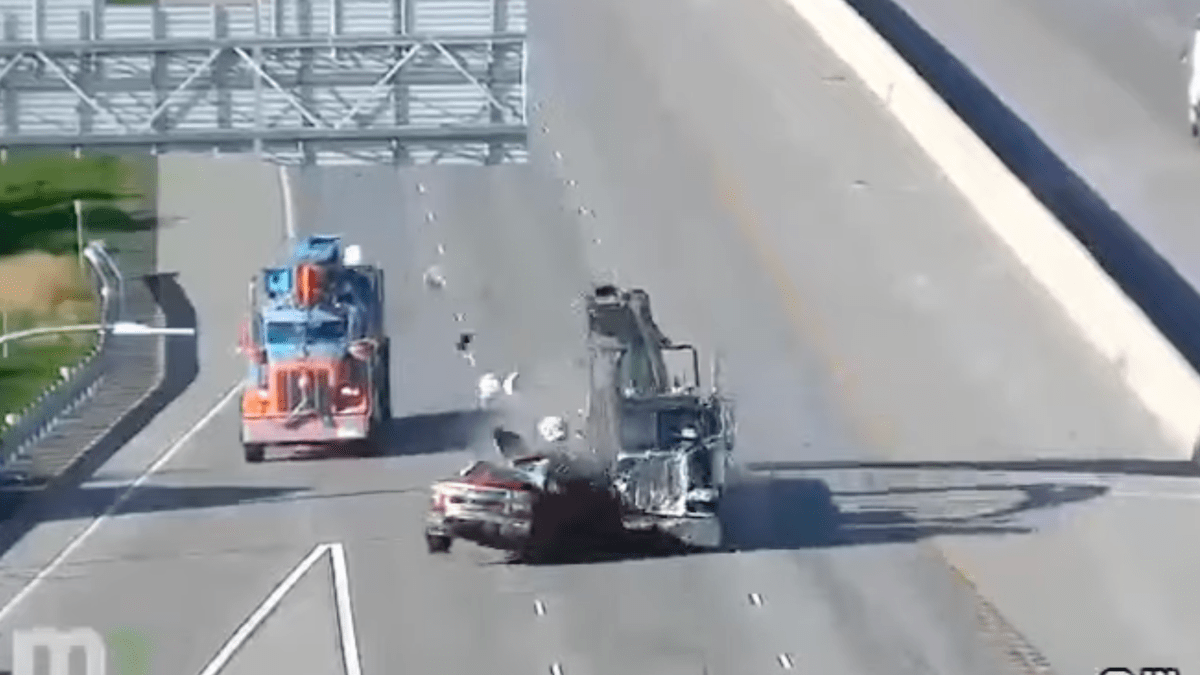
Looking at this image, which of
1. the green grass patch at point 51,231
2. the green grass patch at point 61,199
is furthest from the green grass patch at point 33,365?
the green grass patch at point 61,199

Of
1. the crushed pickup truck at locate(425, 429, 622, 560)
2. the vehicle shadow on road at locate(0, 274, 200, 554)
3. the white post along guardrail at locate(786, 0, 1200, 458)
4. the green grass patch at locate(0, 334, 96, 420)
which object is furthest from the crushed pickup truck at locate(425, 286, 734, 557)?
the green grass patch at locate(0, 334, 96, 420)

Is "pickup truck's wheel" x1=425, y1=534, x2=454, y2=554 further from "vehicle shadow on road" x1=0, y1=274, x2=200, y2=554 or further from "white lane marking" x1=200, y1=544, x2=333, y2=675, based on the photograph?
"vehicle shadow on road" x1=0, y1=274, x2=200, y2=554

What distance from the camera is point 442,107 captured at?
47844 mm

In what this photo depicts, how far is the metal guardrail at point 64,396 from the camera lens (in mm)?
47125

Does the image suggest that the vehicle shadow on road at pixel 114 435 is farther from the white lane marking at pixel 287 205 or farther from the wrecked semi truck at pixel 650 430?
the wrecked semi truck at pixel 650 430

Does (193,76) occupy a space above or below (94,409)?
above

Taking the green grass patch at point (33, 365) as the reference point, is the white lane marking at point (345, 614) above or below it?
below

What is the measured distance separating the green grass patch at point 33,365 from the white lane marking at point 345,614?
788 centimetres

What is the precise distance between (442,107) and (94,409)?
6.89m

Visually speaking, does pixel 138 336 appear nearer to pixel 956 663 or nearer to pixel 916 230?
pixel 916 230

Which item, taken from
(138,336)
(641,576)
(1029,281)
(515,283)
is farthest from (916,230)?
(641,576)

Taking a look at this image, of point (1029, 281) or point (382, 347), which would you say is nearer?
point (382, 347)

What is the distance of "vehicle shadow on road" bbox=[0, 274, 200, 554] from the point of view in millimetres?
45531

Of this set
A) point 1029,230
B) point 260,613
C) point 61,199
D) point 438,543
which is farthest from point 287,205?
point 260,613
